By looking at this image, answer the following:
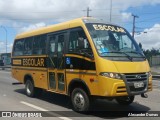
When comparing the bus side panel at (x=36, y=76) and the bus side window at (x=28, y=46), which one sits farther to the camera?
the bus side window at (x=28, y=46)

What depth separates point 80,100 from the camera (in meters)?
9.89

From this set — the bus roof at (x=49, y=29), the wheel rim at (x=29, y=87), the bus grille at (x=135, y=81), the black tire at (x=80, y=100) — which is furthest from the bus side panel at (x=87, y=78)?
the wheel rim at (x=29, y=87)

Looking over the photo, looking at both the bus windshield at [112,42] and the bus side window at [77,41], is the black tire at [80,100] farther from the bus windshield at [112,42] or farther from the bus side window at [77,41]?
the bus windshield at [112,42]

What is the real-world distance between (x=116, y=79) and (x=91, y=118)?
4.19ft

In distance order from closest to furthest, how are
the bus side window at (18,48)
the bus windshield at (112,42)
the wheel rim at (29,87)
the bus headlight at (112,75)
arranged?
the bus headlight at (112,75) < the bus windshield at (112,42) < the wheel rim at (29,87) < the bus side window at (18,48)

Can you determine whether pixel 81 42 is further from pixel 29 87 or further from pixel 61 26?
pixel 29 87

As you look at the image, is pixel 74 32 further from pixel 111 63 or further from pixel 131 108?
pixel 131 108

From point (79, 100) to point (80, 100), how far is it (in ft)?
0.16

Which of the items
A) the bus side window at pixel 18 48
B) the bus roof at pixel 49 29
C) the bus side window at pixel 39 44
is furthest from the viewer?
the bus side window at pixel 18 48

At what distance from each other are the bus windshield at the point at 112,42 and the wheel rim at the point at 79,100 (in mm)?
1455

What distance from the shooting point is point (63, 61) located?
1080cm

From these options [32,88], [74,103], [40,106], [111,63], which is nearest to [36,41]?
[32,88]

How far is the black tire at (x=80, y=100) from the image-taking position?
9.64 metres

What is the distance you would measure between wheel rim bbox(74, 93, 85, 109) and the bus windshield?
4.77 ft
